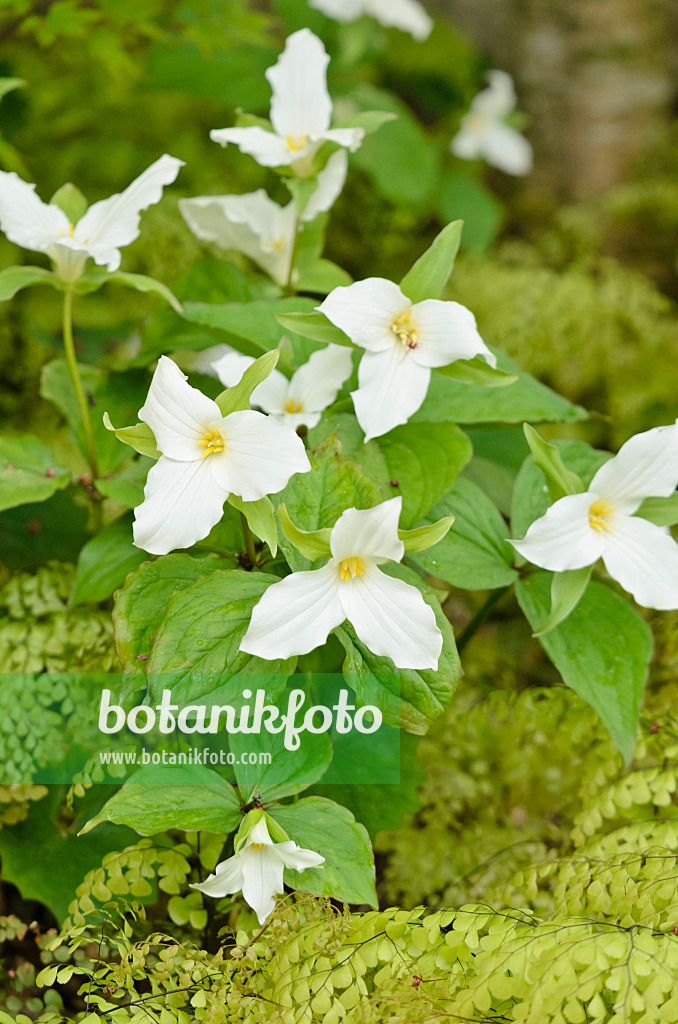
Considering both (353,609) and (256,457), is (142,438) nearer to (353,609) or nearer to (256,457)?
(256,457)

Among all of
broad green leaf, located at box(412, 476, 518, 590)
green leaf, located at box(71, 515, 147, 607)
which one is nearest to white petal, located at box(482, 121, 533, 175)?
broad green leaf, located at box(412, 476, 518, 590)

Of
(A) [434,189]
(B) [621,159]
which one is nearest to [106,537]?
(A) [434,189]

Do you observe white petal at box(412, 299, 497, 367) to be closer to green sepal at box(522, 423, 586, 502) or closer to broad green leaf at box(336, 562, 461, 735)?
green sepal at box(522, 423, 586, 502)

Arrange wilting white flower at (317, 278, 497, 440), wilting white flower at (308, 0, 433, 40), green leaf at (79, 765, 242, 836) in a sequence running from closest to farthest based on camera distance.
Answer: green leaf at (79, 765, 242, 836)
wilting white flower at (317, 278, 497, 440)
wilting white flower at (308, 0, 433, 40)

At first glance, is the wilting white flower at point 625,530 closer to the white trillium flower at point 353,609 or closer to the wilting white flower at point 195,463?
the white trillium flower at point 353,609

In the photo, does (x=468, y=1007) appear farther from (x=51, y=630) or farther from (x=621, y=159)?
(x=621, y=159)

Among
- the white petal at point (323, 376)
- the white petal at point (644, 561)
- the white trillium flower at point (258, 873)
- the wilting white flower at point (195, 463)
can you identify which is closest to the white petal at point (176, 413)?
the wilting white flower at point (195, 463)
